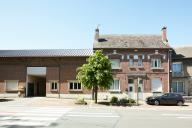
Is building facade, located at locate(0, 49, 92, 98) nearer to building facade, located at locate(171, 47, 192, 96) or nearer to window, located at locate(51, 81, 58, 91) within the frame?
window, located at locate(51, 81, 58, 91)

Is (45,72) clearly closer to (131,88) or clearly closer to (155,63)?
(131,88)

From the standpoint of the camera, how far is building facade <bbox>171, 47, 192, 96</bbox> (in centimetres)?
3966

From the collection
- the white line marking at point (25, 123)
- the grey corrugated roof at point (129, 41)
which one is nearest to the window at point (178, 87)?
the grey corrugated roof at point (129, 41)

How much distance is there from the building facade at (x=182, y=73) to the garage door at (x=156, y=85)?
3.08m

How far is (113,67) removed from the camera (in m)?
38.0

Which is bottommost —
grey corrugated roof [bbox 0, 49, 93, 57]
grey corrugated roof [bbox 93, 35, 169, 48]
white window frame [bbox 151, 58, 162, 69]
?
white window frame [bbox 151, 58, 162, 69]

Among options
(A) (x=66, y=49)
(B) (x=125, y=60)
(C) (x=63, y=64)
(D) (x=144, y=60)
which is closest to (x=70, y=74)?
(C) (x=63, y=64)

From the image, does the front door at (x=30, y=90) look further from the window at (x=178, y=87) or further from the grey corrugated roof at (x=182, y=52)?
the grey corrugated roof at (x=182, y=52)

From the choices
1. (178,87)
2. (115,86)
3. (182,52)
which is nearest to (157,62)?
(178,87)

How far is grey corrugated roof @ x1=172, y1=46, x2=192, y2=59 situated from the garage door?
206 inches

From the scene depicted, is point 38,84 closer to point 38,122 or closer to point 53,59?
point 53,59

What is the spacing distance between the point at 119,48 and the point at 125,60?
1750 millimetres

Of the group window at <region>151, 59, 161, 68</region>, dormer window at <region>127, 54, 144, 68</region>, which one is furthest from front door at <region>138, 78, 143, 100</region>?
window at <region>151, 59, 161, 68</region>

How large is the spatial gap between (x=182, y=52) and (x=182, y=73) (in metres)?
3.31
